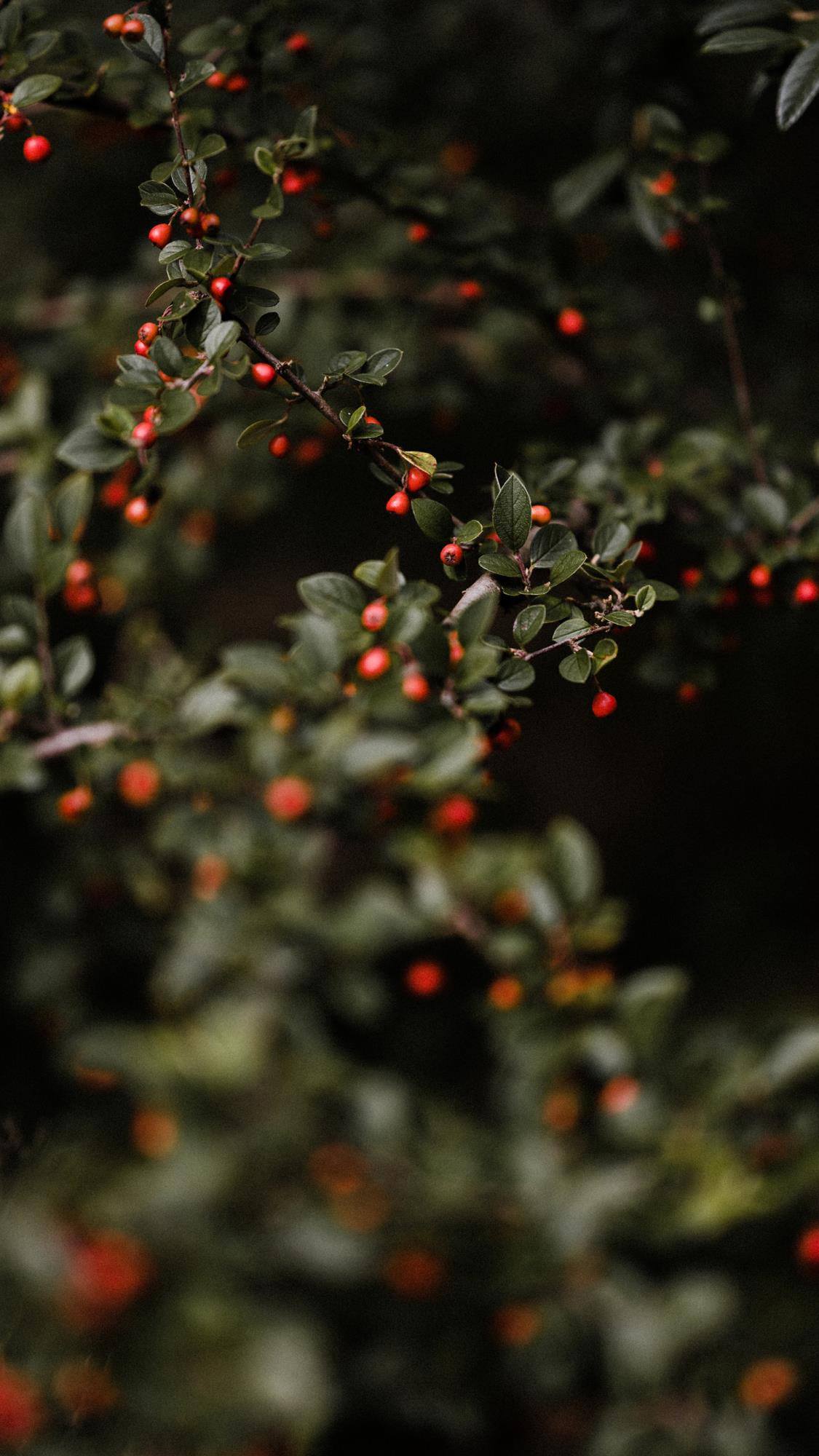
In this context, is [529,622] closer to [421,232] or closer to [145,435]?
[145,435]

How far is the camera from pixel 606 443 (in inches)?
35.7

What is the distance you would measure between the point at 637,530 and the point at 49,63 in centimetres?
66

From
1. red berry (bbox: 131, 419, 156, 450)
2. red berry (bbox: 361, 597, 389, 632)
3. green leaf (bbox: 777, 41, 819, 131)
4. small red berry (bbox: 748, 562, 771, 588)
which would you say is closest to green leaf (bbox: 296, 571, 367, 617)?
red berry (bbox: 361, 597, 389, 632)

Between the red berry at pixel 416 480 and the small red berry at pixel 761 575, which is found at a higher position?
the red berry at pixel 416 480

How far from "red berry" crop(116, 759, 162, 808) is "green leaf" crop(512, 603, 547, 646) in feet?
1.79

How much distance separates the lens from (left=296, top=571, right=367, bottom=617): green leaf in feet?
2.26

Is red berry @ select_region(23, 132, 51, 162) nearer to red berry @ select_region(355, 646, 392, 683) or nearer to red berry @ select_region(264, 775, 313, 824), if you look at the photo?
red berry @ select_region(355, 646, 392, 683)

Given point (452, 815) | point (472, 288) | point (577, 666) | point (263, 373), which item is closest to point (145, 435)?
point (263, 373)

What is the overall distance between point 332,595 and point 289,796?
0.40 metres

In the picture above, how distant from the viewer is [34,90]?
2.11 feet

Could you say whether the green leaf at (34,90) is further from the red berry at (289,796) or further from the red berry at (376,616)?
the red berry at (289,796)

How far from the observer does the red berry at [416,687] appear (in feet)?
2.34

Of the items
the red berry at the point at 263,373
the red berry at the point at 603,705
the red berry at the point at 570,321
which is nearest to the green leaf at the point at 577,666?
the red berry at the point at 603,705

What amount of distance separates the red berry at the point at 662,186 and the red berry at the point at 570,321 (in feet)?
0.42
